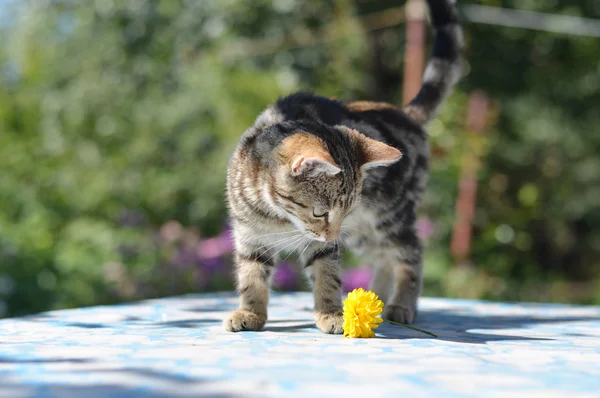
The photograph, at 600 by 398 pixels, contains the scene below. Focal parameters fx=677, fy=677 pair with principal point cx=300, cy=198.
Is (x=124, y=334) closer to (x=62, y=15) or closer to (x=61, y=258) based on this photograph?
(x=61, y=258)

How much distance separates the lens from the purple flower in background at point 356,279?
5027 mm

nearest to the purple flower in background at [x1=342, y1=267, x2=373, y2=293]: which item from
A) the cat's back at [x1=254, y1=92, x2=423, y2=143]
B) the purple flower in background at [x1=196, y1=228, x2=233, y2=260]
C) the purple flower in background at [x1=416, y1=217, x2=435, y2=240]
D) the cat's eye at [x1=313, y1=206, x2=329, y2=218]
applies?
the purple flower in background at [x1=416, y1=217, x2=435, y2=240]

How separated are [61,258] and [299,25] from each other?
3.10m

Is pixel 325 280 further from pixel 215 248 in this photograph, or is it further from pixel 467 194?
pixel 467 194

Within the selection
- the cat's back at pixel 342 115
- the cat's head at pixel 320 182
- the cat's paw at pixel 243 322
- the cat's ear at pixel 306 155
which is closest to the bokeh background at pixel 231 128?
the cat's back at pixel 342 115

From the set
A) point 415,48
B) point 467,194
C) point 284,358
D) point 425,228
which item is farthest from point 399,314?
point 467,194

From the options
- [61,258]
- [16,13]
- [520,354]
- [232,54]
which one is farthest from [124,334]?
[16,13]

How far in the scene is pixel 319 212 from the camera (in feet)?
7.18

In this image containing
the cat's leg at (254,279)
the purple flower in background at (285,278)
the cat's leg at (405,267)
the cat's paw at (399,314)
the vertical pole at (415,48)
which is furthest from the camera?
the vertical pole at (415,48)

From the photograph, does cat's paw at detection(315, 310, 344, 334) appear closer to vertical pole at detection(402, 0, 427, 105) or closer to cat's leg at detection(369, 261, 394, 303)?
cat's leg at detection(369, 261, 394, 303)

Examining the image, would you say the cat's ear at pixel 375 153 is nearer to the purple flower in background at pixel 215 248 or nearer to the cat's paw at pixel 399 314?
the cat's paw at pixel 399 314

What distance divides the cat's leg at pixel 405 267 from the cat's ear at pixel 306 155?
69cm

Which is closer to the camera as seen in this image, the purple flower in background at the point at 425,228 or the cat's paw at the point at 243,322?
the cat's paw at the point at 243,322

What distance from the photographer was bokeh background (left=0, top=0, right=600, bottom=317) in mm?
5754
